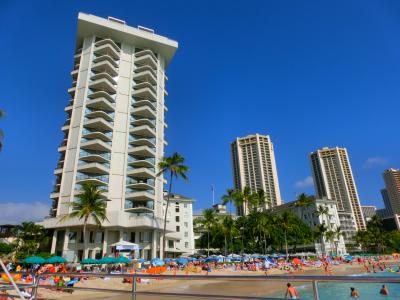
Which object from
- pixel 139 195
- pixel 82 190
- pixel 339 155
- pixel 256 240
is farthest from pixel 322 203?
pixel 82 190

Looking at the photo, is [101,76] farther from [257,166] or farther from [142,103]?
[257,166]

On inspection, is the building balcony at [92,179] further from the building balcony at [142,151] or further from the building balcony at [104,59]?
the building balcony at [104,59]

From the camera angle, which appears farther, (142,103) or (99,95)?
(142,103)

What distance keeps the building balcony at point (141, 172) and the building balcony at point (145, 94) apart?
1663cm

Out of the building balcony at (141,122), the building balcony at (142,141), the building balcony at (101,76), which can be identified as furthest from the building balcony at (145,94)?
the building balcony at (142,141)

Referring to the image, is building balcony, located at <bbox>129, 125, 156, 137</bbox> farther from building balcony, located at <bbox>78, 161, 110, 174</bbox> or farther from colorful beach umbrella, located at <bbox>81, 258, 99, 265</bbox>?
colorful beach umbrella, located at <bbox>81, 258, 99, 265</bbox>

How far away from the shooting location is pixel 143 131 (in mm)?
62000

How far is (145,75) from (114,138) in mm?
17022

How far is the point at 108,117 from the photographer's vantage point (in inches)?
2383

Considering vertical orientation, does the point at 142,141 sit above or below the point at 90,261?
above

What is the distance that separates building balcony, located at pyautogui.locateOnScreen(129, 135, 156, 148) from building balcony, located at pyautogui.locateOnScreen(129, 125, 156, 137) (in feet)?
2.72

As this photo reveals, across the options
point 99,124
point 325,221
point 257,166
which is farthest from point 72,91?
point 257,166

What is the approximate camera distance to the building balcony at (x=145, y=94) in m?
65.2

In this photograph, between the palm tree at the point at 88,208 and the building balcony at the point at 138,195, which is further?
the building balcony at the point at 138,195
